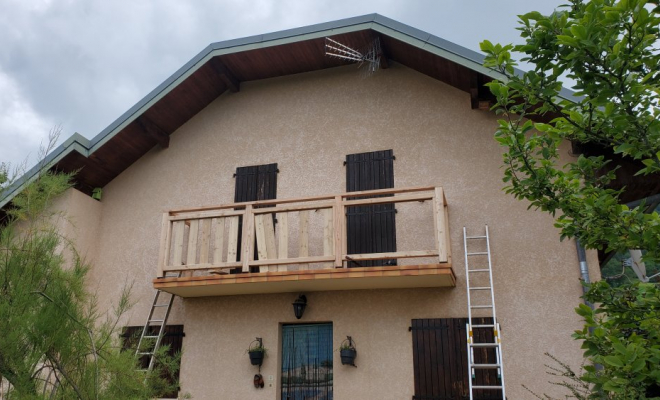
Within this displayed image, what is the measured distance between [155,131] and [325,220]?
4080 millimetres

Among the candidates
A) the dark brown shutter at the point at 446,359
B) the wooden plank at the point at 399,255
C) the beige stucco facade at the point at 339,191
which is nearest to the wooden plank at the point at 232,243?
the beige stucco facade at the point at 339,191

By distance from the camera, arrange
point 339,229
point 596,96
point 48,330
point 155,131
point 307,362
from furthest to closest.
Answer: point 155,131, point 307,362, point 339,229, point 48,330, point 596,96

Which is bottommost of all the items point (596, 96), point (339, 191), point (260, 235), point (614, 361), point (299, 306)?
point (614, 361)

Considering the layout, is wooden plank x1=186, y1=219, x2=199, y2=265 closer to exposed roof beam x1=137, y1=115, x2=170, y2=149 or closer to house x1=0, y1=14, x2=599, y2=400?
house x1=0, y1=14, x2=599, y2=400

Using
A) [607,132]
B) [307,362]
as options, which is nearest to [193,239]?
[307,362]

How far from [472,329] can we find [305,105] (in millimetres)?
4668

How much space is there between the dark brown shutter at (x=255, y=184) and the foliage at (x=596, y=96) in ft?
19.1

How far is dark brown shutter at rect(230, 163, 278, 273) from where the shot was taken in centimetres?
930

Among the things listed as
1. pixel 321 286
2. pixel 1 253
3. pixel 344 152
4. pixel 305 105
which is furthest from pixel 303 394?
pixel 1 253

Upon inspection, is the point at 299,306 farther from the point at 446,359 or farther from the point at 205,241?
the point at 446,359

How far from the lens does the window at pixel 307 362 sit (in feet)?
26.9

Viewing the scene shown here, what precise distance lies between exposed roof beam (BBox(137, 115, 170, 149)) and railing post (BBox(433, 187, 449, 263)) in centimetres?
531

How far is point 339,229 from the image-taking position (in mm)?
7535

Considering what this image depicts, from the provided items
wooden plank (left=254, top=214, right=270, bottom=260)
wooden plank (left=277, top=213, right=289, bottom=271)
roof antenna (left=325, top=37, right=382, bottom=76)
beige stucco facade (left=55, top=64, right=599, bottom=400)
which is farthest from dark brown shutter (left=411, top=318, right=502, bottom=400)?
roof antenna (left=325, top=37, right=382, bottom=76)
